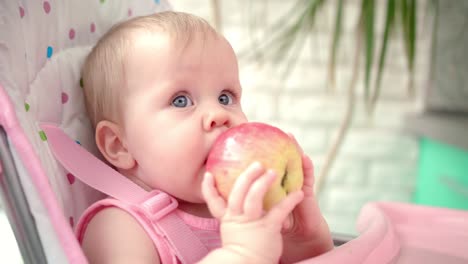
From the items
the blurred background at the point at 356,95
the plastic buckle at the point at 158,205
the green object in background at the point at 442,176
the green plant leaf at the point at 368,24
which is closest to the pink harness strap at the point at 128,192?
the plastic buckle at the point at 158,205

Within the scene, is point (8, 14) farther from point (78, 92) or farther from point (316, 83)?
point (316, 83)

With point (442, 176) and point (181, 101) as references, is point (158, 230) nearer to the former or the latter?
point (181, 101)

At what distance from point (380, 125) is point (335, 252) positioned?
4.69 feet

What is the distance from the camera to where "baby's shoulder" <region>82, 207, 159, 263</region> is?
0.57 m

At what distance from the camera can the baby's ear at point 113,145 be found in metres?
0.66

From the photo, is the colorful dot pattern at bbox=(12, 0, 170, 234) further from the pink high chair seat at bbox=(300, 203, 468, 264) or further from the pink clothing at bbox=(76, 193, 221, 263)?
the pink high chair seat at bbox=(300, 203, 468, 264)

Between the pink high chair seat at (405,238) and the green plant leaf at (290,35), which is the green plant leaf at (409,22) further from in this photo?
the pink high chair seat at (405,238)

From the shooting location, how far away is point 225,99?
26.1 inches

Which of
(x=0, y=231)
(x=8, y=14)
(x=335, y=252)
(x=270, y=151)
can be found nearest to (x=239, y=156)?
(x=270, y=151)

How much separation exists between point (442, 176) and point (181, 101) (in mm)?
1295

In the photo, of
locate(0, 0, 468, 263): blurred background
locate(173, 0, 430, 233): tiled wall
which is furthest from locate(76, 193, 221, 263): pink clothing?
locate(173, 0, 430, 233): tiled wall

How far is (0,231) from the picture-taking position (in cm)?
133

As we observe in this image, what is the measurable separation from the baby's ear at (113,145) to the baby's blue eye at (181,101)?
9 cm

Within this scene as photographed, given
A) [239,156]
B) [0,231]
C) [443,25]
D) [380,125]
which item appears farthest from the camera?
[380,125]
